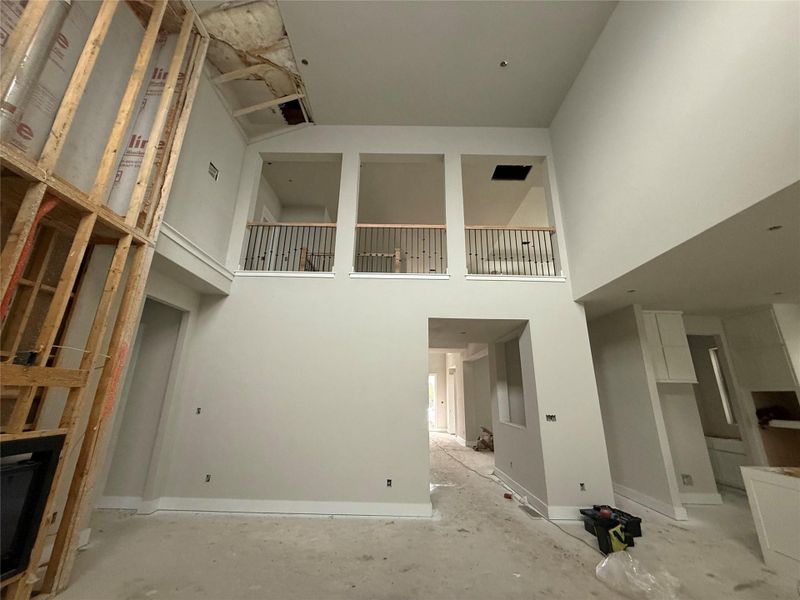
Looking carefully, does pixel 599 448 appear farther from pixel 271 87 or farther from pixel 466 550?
pixel 271 87

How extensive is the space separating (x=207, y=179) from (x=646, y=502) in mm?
7459

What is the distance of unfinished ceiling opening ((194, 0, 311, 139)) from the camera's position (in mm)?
3691

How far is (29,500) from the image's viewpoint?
191cm

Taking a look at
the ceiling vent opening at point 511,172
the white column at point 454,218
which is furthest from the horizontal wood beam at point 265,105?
the ceiling vent opening at point 511,172

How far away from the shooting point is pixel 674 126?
8.93ft

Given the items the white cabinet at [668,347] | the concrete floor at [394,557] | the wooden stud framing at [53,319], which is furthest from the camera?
the white cabinet at [668,347]

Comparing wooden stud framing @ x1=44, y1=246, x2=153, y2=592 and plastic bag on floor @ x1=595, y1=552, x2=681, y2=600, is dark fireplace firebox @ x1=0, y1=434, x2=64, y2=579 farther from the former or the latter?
plastic bag on floor @ x1=595, y1=552, x2=681, y2=600

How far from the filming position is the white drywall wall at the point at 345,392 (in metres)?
3.65

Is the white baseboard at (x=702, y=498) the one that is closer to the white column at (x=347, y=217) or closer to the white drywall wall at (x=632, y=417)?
the white drywall wall at (x=632, y=417)

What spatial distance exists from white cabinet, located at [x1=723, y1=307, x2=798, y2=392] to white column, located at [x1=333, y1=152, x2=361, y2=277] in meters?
6.00

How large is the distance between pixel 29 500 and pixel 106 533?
1.50 meters

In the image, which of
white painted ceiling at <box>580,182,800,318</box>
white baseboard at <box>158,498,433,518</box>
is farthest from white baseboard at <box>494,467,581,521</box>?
white painted ceiling at <box>580,182,800,318</box>

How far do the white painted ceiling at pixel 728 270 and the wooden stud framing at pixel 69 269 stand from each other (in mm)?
4816

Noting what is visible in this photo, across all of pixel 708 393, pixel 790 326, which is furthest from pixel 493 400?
pixel 790 326
